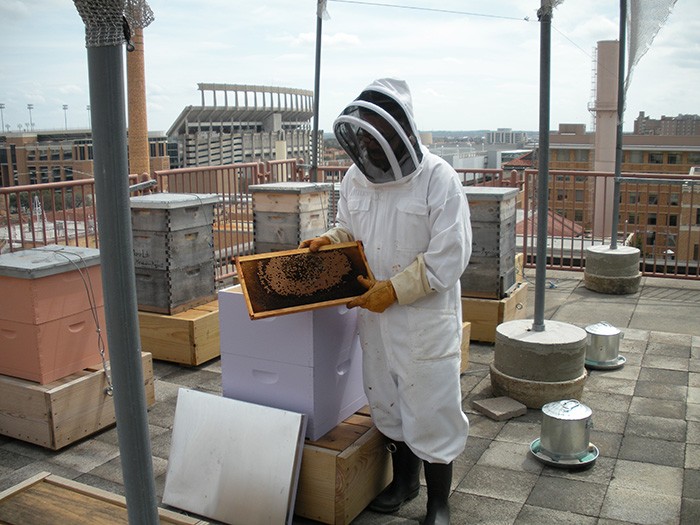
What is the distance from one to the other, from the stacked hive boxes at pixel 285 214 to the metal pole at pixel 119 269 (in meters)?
4.61

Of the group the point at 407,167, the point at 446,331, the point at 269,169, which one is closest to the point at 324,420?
the point at 446,331

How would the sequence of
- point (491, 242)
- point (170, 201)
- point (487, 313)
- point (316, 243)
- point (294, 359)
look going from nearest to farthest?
point (294, 359)
point (316, 243)
point (170, 201)
point (491, 242)
point (487, 313)

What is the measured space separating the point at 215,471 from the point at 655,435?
2775 millimetres

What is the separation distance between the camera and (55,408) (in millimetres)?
4105

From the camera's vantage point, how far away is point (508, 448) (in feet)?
13.7

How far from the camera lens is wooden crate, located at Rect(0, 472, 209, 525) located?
2.75 meters

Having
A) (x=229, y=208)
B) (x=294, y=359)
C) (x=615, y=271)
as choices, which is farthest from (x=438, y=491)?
(x=229, y=208)

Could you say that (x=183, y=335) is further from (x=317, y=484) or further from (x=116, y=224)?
(x=116, y=224)

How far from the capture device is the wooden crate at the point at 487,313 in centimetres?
600

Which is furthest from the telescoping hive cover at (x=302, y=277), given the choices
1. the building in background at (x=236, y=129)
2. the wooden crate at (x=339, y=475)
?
the building in background at (x=236, y=129)

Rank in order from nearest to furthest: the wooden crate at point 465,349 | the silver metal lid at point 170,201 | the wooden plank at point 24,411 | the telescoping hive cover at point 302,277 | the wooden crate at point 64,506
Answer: the wooden crate at point 64,506
the telescoping hive cover at point 302,277
the wooden plank at point 24,411
the silver metal lid at point 170,201
the wooden crate at point 465,349

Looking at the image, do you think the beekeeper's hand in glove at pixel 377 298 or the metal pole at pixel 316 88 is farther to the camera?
the metal pole at pixel 316 88

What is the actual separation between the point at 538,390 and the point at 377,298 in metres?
2.09

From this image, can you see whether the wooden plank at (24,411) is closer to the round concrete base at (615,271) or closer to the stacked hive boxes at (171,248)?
the stacked hive boxes at (171,248)
